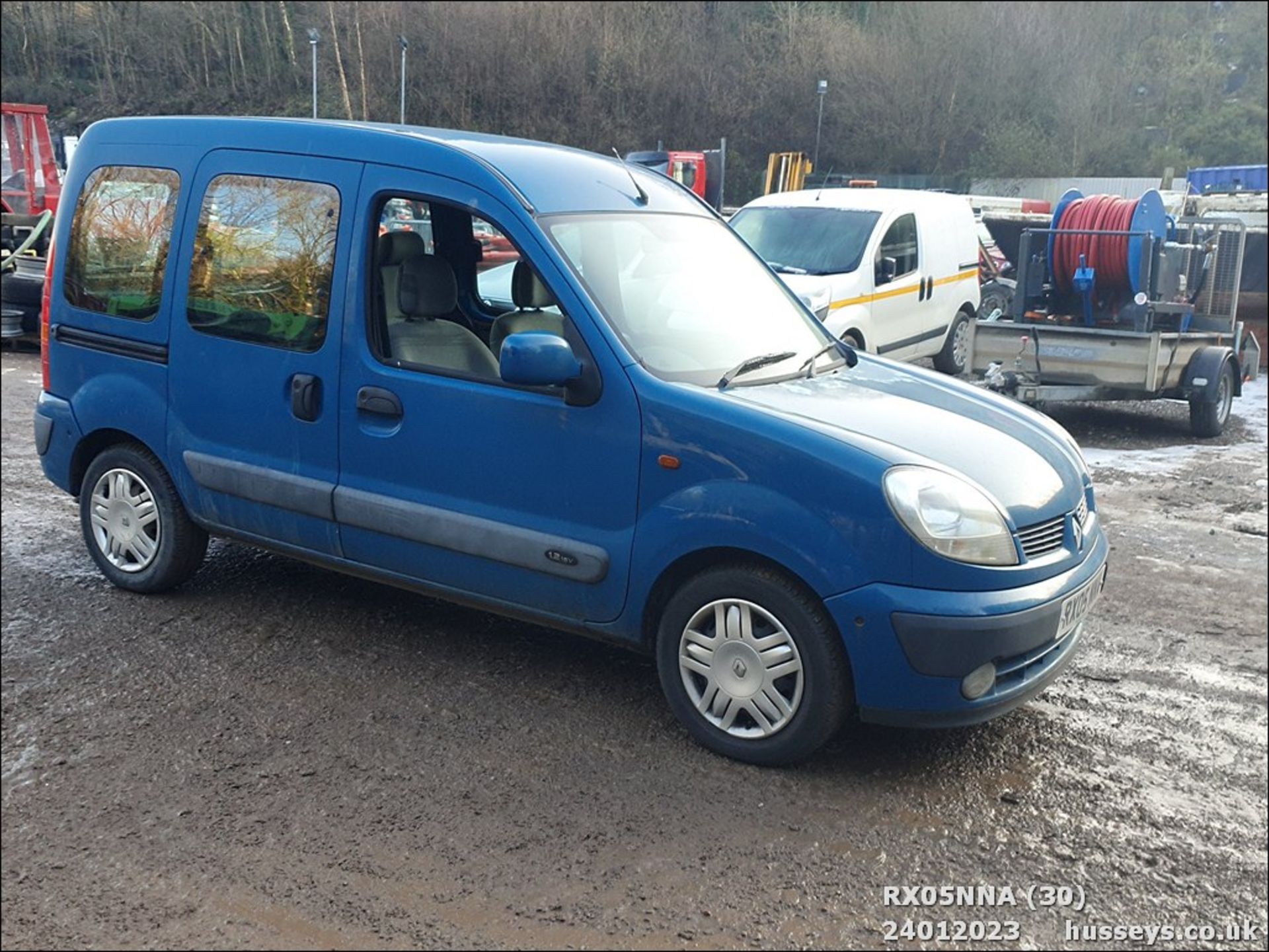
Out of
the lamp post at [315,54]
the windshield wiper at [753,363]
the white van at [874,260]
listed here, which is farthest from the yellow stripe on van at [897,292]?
the windshield wiper at [753,363]

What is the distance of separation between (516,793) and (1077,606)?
6.38ft

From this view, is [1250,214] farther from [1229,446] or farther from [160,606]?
[160,606]

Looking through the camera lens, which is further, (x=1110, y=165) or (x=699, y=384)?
(x=1110, y=165)

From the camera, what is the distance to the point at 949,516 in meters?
3.78

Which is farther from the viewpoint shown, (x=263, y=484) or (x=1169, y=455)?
(x=1169, y=455)

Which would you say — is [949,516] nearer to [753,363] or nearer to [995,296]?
[753,363]

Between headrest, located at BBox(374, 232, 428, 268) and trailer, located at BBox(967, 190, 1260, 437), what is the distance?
7.35 m

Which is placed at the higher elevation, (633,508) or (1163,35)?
(1163,35)

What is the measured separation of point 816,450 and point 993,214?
62.0ft

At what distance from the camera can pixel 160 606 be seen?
5379 millimetres

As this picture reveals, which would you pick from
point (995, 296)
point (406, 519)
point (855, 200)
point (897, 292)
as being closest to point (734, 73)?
point (995, 296)

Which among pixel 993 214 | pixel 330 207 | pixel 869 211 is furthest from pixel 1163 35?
pixel 330 207

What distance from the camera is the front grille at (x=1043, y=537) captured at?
394cm

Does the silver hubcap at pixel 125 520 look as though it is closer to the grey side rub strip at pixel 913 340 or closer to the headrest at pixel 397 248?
the headrest at pixel 397 248
